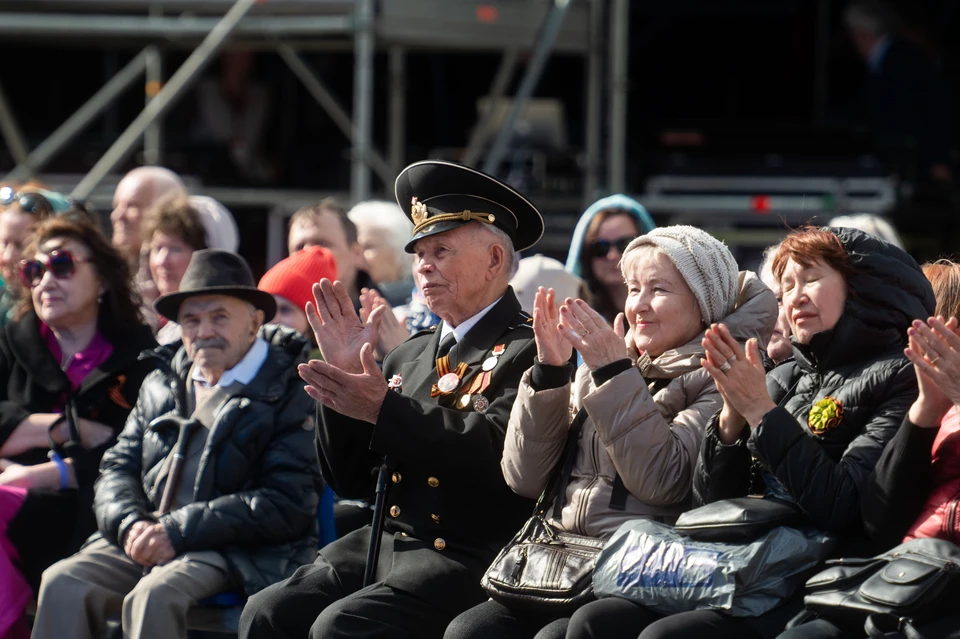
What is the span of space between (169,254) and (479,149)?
10.2 ft

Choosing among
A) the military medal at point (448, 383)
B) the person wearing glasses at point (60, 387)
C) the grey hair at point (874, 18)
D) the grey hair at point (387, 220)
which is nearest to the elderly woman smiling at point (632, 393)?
the military medal at point (448, 383)

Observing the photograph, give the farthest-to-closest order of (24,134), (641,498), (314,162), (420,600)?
(24,134), (314,162), (420,600), (641,498)

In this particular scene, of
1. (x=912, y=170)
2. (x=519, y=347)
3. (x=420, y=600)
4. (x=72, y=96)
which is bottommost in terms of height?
(x=420, y=600)

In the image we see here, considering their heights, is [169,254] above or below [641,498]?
above

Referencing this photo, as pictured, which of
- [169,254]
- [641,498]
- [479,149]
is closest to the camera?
[641,498]

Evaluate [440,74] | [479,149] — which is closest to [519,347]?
[479,149]

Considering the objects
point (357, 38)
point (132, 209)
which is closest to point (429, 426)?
point (132, 209)

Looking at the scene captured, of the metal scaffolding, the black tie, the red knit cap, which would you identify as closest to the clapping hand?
the black tie

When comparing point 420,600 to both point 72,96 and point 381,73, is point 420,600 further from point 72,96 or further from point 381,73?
point 72,96

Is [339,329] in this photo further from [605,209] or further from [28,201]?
[28,201]

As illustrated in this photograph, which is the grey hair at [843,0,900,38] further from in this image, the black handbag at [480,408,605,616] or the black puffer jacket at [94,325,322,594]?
the black handbag at [480,408,605,616]

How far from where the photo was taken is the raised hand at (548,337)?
12.1 feet

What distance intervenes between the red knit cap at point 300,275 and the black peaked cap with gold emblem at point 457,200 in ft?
4.24

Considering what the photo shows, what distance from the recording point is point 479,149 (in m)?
8.66
